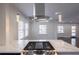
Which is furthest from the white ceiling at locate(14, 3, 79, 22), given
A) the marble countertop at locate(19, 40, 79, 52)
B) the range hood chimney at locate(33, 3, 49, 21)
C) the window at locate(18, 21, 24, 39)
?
the marble countertop at locate(19, 40, 79, 52)

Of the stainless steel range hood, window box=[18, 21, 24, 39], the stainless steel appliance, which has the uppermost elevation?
the stainless steel range hood

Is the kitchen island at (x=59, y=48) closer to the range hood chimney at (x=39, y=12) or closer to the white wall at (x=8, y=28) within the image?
the white wall at (x=8, y=28)

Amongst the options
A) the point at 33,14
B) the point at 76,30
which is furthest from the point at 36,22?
the point at 76,30

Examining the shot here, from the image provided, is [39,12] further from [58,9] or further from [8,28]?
[8,28]

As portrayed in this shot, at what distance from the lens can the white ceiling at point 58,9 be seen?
6.59 ft

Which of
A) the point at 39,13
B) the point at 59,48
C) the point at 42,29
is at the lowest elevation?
the point at 59,48

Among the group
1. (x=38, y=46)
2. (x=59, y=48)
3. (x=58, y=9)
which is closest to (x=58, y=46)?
(x=59, y=48)

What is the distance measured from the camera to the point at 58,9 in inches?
81.0

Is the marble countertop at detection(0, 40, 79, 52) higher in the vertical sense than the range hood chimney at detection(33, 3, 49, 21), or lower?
lower

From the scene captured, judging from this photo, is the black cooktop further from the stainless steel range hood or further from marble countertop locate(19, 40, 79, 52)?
the stainless steel range hood

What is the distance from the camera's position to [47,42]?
6.95 feet

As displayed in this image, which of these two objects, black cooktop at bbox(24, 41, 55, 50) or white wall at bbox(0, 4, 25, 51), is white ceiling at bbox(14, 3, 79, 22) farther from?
black cooktop at bbox(24, 41, 55, 50)

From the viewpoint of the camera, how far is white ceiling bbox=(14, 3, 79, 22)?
2008 mm
